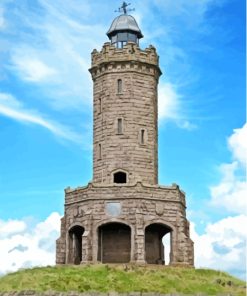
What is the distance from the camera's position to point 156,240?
153 feet

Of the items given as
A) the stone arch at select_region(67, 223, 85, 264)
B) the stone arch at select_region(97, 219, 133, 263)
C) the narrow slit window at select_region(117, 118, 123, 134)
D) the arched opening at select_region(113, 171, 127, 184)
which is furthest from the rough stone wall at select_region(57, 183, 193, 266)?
the narrow slit window at select_region(117, 118, 123, 134)

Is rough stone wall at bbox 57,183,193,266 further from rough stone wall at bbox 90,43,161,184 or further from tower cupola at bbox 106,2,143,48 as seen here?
tower cupola at bbox 106,2,143,48

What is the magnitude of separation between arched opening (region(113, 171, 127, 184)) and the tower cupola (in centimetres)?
1012

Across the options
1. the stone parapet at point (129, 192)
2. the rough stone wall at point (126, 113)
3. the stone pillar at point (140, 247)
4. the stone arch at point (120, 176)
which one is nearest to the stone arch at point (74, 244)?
the stone parapet at point (129, 192)

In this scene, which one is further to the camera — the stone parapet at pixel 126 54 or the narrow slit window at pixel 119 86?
the stone parapet at pixel 126 54

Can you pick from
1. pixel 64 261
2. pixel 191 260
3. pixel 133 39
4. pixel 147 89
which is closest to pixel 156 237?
pixel 191 260

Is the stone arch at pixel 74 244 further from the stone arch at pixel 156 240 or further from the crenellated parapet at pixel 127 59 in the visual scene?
the crenellated parapet at pixel 127 59

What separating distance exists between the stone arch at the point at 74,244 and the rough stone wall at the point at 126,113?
12.8ft

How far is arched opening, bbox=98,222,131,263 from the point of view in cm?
4438

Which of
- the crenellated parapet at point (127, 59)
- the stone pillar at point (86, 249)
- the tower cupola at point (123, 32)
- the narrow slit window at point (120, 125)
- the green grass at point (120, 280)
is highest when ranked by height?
the tower cupola at point (123, 32)

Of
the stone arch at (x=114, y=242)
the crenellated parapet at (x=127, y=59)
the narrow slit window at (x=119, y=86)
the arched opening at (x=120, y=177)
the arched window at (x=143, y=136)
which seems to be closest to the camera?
the stone arch at (x=114, y=242)

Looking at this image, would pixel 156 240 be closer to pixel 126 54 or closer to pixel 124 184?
pixel 124 184

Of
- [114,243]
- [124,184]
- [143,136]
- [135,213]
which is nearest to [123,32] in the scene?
[143,136]

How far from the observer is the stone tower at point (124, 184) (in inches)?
1718
